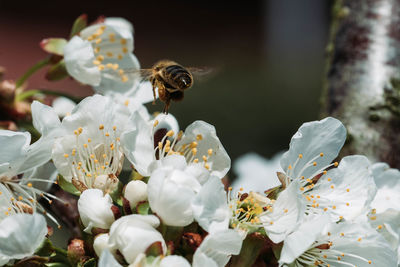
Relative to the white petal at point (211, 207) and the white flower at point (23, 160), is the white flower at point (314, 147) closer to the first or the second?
the white petal at point (211, 207)

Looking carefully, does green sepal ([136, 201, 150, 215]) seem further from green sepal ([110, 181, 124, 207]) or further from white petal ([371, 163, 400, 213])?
white petal ([371, 163, 400, 213])

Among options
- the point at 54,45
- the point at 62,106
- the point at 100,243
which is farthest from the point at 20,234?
the point at 62,106

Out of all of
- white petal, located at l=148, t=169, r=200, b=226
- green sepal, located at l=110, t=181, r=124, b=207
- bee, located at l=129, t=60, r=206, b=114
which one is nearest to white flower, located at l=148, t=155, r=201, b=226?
white petal, located at l=148, t=169, r=200, b=226

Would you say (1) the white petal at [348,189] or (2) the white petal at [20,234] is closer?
(2) the white petal at [20,234]

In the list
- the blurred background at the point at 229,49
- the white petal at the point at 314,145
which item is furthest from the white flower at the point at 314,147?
the blurred background at the point at 229,49

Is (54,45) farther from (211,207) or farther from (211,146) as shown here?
(211,207)

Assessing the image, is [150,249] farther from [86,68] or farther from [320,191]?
[86,68]

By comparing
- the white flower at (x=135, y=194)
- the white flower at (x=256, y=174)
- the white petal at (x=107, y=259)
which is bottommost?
the white flower at (x=256, y=174)
